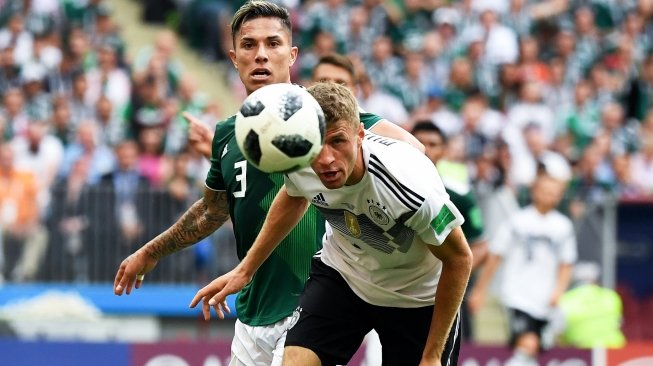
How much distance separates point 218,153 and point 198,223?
401 millimetres

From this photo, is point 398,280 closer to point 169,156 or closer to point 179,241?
point 179,241

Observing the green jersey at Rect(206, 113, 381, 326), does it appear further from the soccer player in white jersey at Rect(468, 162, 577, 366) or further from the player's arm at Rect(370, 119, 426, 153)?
the soccer player in white jersey at Rect(468, 162, 577, 366)

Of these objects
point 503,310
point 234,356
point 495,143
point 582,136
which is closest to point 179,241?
point 234,356

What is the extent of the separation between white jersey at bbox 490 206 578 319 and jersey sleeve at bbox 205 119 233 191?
531 cm

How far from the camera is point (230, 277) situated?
6285 millimetres

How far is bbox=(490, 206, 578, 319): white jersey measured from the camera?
11969 millimetres

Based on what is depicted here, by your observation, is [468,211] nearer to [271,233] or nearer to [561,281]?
[561,281]

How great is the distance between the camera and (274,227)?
6.40 metres

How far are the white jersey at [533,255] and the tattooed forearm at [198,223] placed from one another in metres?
5.24

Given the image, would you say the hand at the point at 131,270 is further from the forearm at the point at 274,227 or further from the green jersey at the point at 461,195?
the green jersey at the point at 461,195

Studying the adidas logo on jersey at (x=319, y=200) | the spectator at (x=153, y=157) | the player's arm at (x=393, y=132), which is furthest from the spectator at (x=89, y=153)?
the adidas logo on jersey at (x=319, y=200)

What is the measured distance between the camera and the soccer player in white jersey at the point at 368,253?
5.68 m

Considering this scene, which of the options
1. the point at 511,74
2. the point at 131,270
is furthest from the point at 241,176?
the point at 511,74

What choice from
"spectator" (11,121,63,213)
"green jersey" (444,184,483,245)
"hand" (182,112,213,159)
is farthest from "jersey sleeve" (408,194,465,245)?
"spectator" (11,121,63,213)
